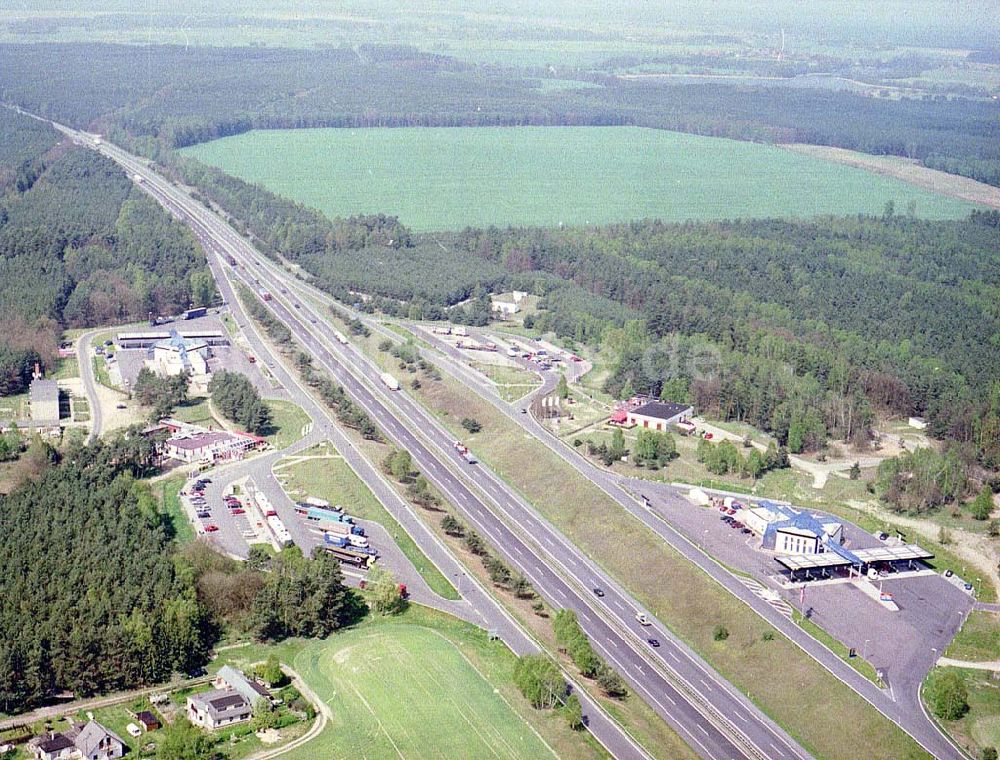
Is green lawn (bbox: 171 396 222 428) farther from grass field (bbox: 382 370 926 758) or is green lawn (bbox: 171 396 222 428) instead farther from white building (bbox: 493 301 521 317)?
white building (bbox: 493 301 521 317)

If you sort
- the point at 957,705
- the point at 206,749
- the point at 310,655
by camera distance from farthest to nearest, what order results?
the point at 310,655
the point at 957,705
the point at 206,749

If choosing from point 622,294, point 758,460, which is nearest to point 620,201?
point 622,294

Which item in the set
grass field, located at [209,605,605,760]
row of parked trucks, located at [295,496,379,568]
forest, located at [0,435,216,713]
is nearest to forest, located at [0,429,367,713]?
forest, located at [0,435,216,713]

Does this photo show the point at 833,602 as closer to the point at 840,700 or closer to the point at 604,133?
the point at 840,700

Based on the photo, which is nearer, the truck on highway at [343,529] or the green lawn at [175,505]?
the green lawn at [175,505]

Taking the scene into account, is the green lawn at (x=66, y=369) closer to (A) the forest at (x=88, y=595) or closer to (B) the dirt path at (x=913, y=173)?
(A) the forest at (x=88, y=595)

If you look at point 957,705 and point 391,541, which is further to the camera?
point 391,541

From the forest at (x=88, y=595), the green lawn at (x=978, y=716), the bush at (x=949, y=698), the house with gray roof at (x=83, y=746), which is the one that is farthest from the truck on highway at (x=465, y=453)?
the house with gray roof at (x=83, y=746)
